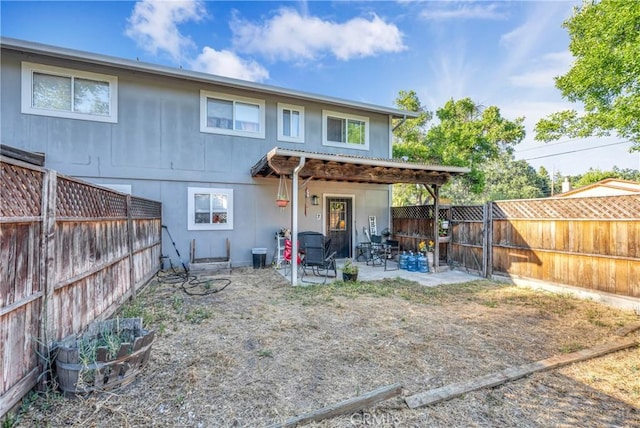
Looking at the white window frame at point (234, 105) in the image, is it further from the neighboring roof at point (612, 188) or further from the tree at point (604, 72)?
the neighboring roof at point (612, 188)

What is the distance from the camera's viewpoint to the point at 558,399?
2428 mm

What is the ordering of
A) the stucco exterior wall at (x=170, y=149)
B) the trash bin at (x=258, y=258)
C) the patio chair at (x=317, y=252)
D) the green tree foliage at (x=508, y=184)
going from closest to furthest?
the stucco exterior wall at (x=170, y=149) → the patio chair at (x=317, y=252) → the trash bin at (x=258, y=258) → the green tree foliage at (x=508, y=184)

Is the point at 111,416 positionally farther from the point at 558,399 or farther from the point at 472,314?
the point at 472,314

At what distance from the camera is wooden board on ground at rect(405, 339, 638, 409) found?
7.77ft

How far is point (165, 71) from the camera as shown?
709 cm

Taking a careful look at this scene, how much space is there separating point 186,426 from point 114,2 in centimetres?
944

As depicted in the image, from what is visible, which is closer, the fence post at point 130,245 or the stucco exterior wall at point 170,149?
the fence post at point 130,245

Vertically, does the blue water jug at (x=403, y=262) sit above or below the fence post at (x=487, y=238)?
below

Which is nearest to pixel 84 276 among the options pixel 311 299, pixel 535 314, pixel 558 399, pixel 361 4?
pixel 311 299

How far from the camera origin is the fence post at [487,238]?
7059mm

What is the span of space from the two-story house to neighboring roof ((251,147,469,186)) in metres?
0.03

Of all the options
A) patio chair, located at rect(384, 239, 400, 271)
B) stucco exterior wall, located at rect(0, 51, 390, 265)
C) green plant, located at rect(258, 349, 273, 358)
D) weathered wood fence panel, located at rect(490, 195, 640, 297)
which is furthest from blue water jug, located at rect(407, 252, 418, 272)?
green plant, located at rect(258, 349, 273, 358)

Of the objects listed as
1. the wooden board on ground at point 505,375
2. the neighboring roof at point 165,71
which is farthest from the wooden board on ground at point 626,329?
the neighboring roof at point 165,71

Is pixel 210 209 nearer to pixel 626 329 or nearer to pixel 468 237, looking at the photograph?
pixel 468 237
